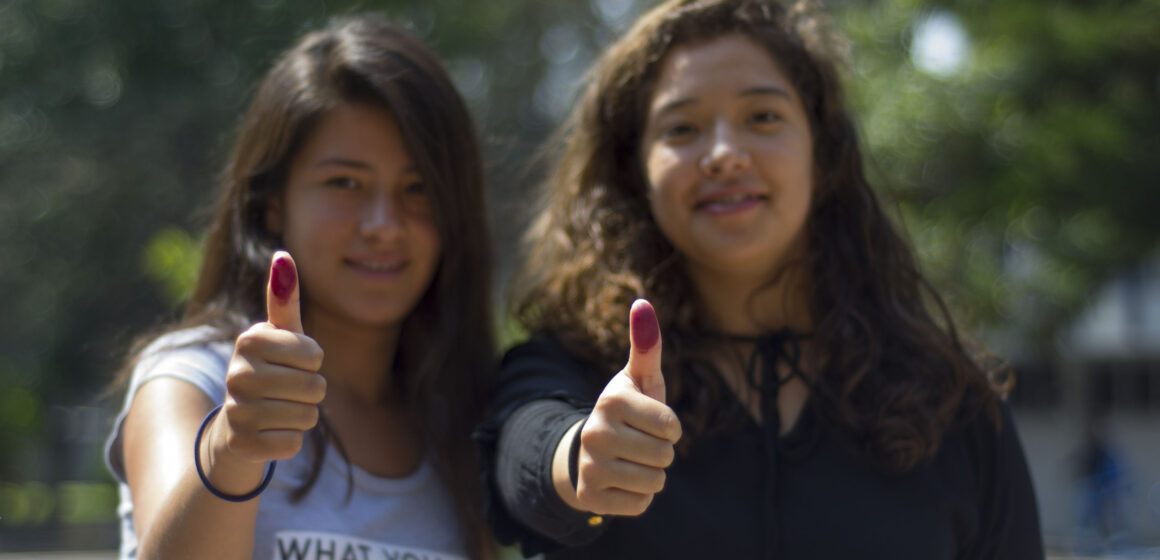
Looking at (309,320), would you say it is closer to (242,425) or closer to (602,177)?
(602,177)

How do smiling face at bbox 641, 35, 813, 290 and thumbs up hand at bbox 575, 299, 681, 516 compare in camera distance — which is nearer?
thumbs up hand at bbox 575, 299, 681, 516

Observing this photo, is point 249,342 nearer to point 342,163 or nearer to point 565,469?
point 565,469

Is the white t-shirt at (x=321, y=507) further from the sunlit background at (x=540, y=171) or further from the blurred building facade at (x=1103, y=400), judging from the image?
the blurred building facade at (x=1103, y=400)

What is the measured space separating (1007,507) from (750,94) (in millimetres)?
937

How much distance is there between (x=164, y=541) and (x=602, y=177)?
119 centimetres

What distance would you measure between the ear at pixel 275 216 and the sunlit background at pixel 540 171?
0.61 m

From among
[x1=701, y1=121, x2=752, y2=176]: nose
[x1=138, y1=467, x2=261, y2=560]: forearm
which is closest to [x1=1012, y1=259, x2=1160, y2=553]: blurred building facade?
[x1=701, y1=121, x2=752, y2=176]: nose

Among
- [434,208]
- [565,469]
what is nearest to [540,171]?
[434,208]

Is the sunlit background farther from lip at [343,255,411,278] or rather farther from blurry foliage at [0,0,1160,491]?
lip at [343,255,411,278]

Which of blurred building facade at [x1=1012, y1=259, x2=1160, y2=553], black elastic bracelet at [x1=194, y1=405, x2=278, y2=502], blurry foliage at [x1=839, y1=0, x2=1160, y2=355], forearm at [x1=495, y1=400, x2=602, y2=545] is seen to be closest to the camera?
black elastic bracelet at [x1=194, y1=405, x2=278, y2=502]

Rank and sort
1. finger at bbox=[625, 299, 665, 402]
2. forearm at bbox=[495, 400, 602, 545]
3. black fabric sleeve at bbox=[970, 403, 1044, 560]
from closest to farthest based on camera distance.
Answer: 1. finger at bbox=[625, 299, 665, 402]
2. forearm at bbox=[495, 400, 602, 545]
3. black fabric sleeve at bbox=[970, 403, 1044, 560]

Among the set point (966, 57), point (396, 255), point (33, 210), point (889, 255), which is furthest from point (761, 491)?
point (33, 210)

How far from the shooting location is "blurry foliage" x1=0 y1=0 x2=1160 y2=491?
580 cm

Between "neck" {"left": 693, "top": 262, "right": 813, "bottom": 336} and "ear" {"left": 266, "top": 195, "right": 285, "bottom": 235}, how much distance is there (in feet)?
2.92
